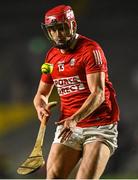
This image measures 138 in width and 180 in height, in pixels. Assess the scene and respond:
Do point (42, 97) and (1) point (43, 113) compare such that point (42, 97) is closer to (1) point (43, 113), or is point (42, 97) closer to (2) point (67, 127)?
(1) point (43, 113)

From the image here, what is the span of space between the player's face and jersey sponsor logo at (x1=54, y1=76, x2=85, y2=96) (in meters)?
0.22

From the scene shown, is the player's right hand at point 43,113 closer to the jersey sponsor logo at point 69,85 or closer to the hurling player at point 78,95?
the hurling player at point 78,95

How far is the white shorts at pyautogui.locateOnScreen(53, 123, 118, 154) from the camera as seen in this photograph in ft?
12.0

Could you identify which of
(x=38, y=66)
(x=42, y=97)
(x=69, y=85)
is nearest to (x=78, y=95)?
(x=69, y=85)

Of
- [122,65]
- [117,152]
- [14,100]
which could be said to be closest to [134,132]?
[117,152]

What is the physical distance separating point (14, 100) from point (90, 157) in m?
4.07

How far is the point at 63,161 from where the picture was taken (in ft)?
12.2

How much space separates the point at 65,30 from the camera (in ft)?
12.2

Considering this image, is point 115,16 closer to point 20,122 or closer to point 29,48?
point 29,48

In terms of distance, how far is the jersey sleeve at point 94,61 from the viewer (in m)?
3.61

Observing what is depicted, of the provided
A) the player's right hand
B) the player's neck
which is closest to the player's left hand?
the player's right hand

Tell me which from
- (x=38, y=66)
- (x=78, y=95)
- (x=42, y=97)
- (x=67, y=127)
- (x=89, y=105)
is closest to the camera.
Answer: (x=67, y=127)

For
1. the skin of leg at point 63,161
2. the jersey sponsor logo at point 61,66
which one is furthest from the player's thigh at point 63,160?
the jersey sponsor logo at point 61,66

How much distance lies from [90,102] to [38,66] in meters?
4.30
